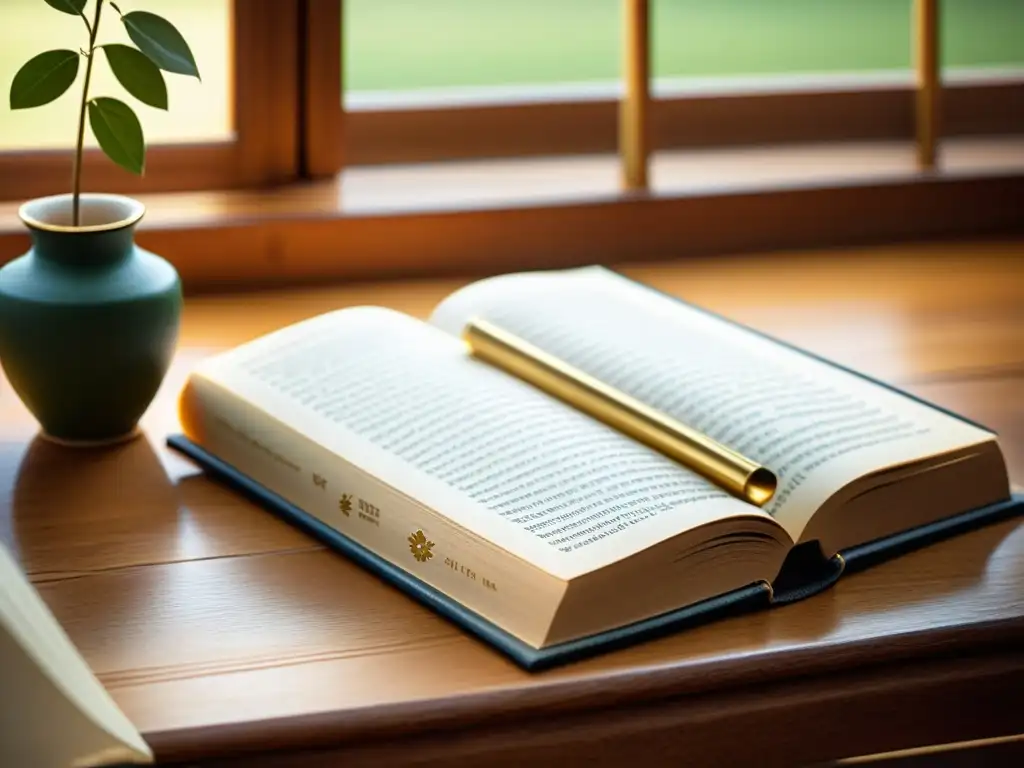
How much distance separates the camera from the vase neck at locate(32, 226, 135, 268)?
995 millimetres

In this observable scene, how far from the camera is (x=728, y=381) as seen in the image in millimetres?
1002

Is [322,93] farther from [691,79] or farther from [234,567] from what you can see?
[234,567]

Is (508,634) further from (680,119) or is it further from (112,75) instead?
(680,119)

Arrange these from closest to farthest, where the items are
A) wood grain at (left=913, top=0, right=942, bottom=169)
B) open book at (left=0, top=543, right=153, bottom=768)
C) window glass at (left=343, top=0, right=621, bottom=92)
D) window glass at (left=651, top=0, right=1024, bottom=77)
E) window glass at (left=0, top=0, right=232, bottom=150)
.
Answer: open book at (left=0, top=543, right=153, bottom=768) < window glass at (left=0, top=0, right=232, bottom=150) < wood grain at (left=913, top=0, right=942, bottom=169) < window glass at (left=343, top=0, right=621, bottom=92) < window glass at (left=651, top=0, right=1024, bottom=77)

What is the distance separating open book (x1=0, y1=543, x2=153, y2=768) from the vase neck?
14.6 inches

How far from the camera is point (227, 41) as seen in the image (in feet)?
4.86

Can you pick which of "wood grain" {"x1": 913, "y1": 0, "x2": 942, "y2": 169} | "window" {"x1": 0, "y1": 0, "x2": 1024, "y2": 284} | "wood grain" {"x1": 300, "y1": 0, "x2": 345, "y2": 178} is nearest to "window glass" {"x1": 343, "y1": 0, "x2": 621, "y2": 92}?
"window" {"x1": 0, "y1": 0, "x2": 1024, "y2": 284}

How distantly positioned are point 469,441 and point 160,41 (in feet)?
1.00

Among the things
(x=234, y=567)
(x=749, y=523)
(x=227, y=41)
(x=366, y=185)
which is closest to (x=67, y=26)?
(x=227, y=41)

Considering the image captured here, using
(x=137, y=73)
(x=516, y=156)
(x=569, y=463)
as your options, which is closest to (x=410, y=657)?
(x=569, y=463)

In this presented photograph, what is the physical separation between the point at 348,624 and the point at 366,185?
78 cm

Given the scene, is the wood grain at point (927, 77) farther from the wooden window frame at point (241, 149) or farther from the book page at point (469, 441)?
the book page at point (469, 441)

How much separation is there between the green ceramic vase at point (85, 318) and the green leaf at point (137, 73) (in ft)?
0.26

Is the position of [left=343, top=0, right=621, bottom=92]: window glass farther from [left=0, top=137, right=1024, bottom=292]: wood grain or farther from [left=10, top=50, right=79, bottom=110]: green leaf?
[left=10, top=50, right=79, bottom=110]: green leaf
